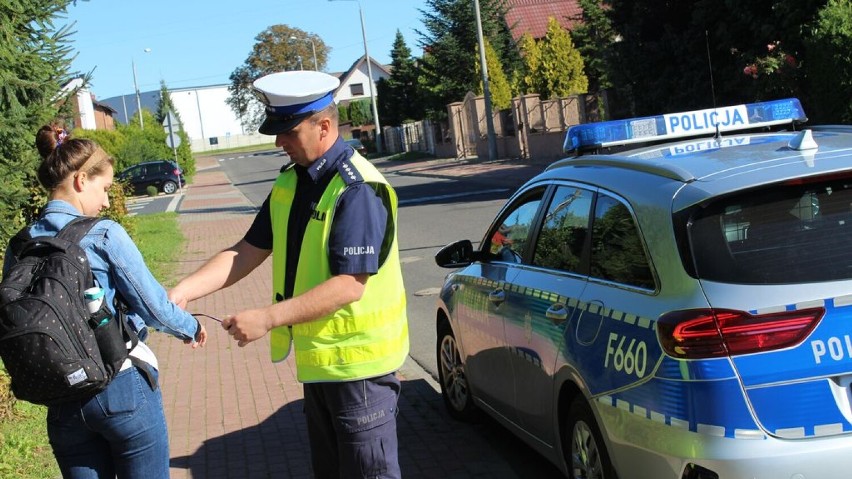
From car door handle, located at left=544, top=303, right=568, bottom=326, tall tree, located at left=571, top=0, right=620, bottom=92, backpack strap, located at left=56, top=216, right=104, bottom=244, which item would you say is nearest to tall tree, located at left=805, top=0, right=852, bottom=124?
car door handle, located at left=544, top=303, right=568, bottom=326

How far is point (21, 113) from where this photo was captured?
9.56m

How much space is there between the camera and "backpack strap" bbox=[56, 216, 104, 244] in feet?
10.4

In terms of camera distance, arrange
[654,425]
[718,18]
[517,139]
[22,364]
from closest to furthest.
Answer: [22,364] → [654,425] → [718,18] → [517,139]

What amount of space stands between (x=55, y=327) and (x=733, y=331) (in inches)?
87.2

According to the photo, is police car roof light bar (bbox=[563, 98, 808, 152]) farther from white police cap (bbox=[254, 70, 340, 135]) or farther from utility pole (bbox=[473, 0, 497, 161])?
utility pole (bbox=[473, 0, 497, 161])

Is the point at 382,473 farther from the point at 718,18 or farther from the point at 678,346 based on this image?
the point at 718,18

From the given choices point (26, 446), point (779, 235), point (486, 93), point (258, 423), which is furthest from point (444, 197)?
point (779, 235)

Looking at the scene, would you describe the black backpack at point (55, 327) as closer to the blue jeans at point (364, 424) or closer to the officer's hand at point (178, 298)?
the officer's hand at point (178, 298)

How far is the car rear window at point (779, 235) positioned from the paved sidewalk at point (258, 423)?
7.29ft

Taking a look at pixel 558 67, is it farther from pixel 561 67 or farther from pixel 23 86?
pixel 23 86

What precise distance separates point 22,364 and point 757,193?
2.60 metres

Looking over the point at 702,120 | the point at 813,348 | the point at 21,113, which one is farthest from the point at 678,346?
the point at 21,113

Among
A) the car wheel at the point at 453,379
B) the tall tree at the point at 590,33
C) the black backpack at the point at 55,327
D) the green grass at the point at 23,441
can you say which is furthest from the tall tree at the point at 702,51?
the tall tree at the point at 590,33

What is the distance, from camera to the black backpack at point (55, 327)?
9.89 ft
